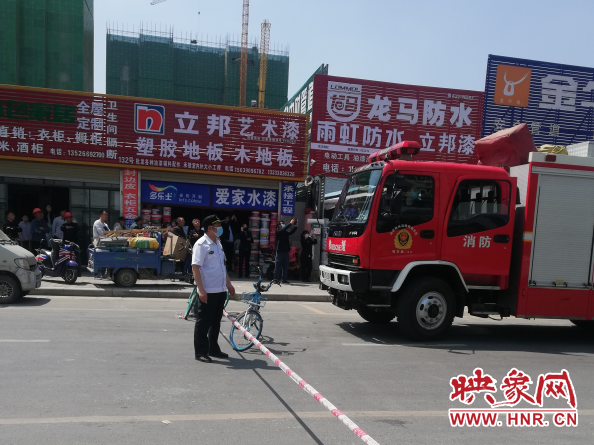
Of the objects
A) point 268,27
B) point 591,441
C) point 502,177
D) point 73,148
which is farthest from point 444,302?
point 268,27

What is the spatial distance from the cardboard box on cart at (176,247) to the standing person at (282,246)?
2.72 metres

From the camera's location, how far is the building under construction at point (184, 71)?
197 ft

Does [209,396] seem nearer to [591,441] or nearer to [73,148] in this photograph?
[591,441]

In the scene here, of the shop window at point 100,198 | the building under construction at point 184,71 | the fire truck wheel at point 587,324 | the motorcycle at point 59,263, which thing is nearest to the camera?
the fire truck wheel at point 587,324

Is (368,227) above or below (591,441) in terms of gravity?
above

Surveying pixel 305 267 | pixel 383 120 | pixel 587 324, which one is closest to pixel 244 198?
pixel 305 267

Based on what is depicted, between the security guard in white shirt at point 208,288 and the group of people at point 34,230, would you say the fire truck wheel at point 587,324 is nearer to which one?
the security guard in white shirt at point 208,288

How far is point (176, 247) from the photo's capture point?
1279 centimetres

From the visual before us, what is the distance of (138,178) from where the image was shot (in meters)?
15.4

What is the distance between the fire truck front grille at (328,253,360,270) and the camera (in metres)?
7.41

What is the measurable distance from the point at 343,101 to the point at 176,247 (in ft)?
28.4

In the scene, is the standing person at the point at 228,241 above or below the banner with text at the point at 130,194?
below

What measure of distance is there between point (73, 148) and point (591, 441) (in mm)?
15089

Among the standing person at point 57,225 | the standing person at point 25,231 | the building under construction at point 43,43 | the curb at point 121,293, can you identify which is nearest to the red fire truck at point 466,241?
the curb at point 121,293
